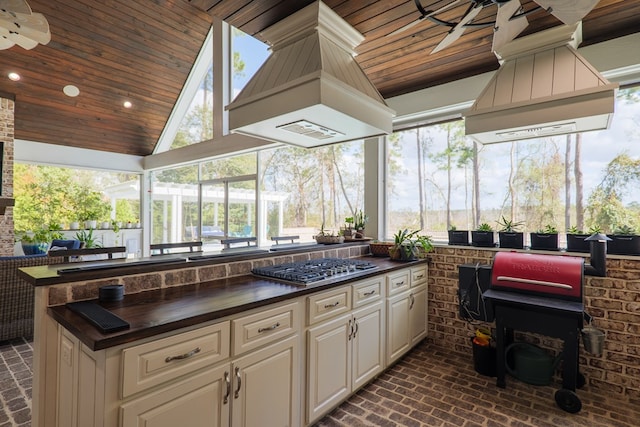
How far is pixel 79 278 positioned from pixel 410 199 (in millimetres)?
3266

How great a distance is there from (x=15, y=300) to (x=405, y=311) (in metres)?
3.88

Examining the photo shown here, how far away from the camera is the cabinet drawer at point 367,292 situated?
235 centimetres

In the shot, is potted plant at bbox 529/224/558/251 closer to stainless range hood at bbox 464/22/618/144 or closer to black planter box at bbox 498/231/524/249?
black planter box at bbox 498/231/524/249

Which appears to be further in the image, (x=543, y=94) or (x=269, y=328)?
(x=543, y=94)

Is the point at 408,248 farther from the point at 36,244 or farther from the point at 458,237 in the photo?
the point at 36,244

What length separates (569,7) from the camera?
1.45 m

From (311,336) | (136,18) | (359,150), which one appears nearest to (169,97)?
(136,18)

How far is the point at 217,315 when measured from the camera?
4.83 ft

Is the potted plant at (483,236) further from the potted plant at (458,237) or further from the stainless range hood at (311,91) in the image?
the stainless range hood at (311,91)

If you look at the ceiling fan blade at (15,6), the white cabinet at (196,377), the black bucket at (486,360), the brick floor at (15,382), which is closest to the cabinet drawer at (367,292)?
the white cabinet at (196,377)

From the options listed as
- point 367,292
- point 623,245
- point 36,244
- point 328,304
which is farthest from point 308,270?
point 36,244

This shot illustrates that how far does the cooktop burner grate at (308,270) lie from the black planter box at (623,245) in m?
1.91

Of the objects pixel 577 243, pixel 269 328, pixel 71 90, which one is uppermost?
pixel 71 90

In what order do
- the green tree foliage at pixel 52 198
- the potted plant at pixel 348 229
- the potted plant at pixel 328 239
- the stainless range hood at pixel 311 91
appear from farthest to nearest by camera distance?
the green tree foliage at pixel 52 198 < the potted plant at pixel 348 229 < the potted plant at pixel 328 239 < the stainless range hood at pixel 311 91
